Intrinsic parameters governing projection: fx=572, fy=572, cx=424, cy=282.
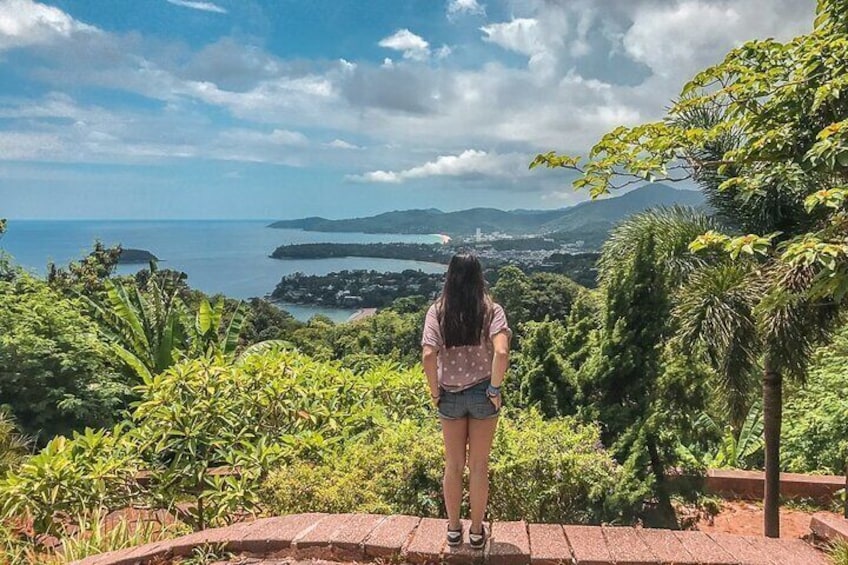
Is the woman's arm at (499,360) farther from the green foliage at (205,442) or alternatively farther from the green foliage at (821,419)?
the green foliage at (821,419)

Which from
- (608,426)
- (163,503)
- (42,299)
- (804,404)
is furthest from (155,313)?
(804,404)

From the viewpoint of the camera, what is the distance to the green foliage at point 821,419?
763 centimetres

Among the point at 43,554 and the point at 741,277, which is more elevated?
the point at 741,277

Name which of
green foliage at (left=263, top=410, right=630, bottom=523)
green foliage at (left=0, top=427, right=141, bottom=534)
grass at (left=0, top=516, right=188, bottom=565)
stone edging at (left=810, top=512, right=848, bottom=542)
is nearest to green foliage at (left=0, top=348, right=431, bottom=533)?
green foliage at (left=0, top=427, right=141, bottom=534)

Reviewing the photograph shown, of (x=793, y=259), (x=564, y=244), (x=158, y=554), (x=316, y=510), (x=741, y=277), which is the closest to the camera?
(x=793, y=259)

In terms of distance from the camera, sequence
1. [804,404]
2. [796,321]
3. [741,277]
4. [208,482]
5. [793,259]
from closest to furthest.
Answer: [793,259]
[208,482]
[796,321]
[741,277]
[804,404]

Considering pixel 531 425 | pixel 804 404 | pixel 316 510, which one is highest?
pixel 531 425

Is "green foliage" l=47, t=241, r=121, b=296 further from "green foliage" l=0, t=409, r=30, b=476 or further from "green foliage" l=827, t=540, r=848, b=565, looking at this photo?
"green foliage" l=827, t=540, r=848, b=565

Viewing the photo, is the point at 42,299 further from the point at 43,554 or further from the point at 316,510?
the point at 316,510

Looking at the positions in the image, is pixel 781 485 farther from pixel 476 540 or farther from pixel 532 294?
pixel 532 294

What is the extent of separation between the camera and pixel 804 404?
8906mm

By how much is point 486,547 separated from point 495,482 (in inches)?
35.5

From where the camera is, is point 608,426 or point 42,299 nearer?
point 608,426

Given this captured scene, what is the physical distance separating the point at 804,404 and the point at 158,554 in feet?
30.8
